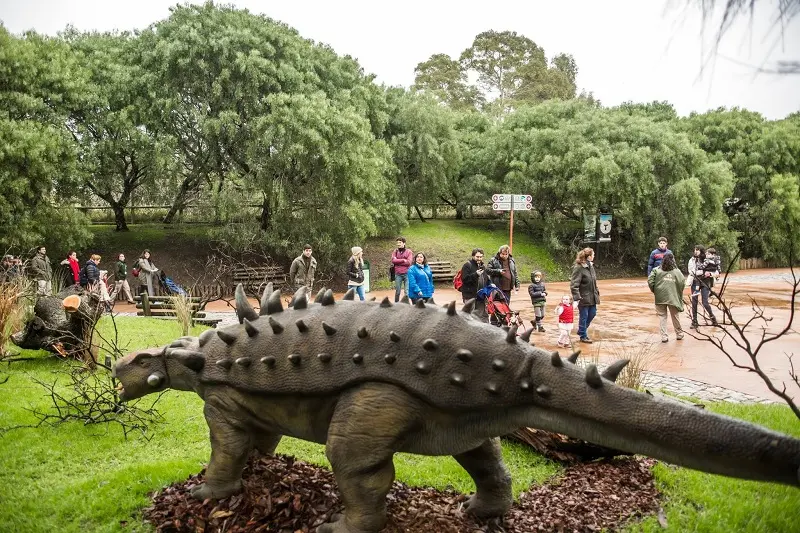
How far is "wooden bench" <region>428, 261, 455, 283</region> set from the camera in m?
20.4

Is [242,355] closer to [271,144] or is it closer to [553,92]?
[271,144]

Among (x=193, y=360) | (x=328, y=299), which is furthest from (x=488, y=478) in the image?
(x=193, y=360)

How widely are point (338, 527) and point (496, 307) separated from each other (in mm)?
5953

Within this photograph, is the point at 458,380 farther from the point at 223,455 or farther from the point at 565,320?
the point at 565,320

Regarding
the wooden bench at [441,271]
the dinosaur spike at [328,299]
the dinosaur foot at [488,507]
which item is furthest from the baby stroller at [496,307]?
the wooden bench at [441,271]

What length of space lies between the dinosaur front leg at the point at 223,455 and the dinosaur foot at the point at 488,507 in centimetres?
143

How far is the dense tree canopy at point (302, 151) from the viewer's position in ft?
55.0

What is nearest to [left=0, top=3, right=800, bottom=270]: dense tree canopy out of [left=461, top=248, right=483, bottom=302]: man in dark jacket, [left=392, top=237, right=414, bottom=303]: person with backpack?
[left=392, top=237, right=414, bottom=303]: person with backpack

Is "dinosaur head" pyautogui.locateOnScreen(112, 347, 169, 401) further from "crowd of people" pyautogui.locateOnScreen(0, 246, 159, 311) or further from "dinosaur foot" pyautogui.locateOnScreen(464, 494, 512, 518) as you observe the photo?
"crowd of people" pyautogui.locateOnScreen(0, 246, 159, 311)

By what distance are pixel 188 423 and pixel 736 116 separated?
29063 mm

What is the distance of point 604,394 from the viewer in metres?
2.53

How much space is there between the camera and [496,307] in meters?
8.75

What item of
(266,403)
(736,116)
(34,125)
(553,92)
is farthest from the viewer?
(553,92)

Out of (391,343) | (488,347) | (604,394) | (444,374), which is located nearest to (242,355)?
(391,343)
